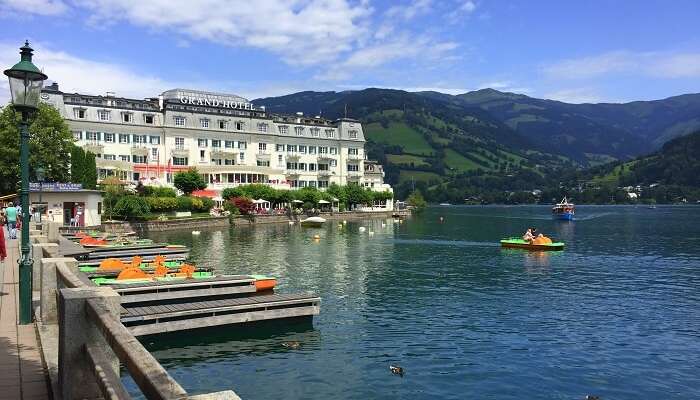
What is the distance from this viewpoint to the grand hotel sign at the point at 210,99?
13121cm

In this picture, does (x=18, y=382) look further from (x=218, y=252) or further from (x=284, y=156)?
(x=284, y=156)

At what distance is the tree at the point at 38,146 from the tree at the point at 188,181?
25.0m

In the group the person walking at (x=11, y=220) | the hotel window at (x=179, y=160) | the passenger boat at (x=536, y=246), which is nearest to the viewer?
the person walking at (x=11, y=220)

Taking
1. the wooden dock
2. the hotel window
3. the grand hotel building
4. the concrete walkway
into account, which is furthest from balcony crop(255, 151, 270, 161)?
the concrete walkway

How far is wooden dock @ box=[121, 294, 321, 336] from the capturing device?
74.0 ft

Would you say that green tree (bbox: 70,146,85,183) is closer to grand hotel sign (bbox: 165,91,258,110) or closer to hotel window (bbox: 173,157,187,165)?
hotel window (bbox: 173,157,187,165)

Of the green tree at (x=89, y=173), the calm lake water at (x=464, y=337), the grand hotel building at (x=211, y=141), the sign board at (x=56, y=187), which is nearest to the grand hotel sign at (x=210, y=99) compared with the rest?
the grand hotel building at (x=211, y=141)

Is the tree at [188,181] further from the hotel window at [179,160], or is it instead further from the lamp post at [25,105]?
the lamp post at [25,105]

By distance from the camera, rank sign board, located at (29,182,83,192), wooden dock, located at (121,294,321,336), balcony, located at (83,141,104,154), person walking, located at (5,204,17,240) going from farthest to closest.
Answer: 1. balcony, located at (83,141,104,154)
2. sign board, located at (29,182,83,192)
3. person walking, located at (5,204,17,240)
4. wooden dock, located at (121,294,321,336)

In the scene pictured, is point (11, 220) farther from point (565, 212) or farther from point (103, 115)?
point (565, 212)

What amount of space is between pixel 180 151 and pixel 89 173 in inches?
1108

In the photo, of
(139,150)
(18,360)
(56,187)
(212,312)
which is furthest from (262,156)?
(18,360)

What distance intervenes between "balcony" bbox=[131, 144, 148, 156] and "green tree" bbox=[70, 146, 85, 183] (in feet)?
76.0

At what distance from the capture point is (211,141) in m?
121
